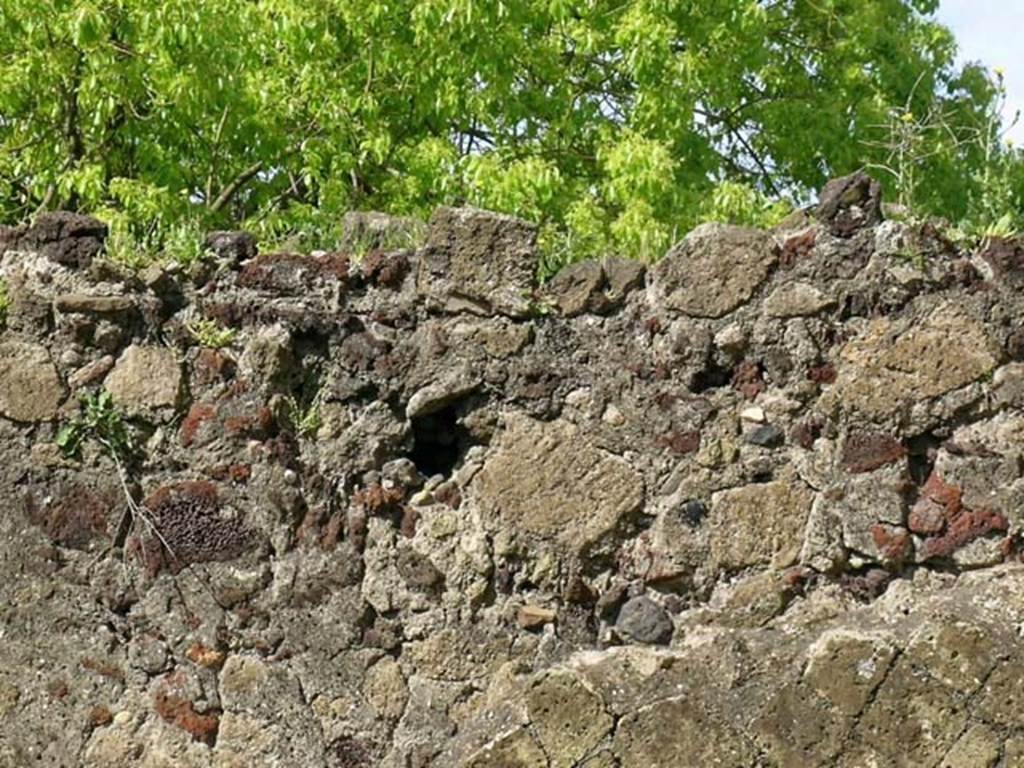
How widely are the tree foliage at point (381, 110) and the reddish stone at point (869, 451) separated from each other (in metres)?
4.05

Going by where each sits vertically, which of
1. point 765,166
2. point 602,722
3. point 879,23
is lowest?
point 602,722

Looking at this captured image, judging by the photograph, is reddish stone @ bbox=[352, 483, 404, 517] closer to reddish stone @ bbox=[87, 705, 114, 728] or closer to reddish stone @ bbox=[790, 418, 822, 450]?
reddish stone @ bbox=[87, 705, 114, 728]

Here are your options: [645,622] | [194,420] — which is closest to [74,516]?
[194,420]

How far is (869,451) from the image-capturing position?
3.84 m

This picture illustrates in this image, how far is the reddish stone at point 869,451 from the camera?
3.83 metres

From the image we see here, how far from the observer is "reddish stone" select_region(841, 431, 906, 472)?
3828 millimetres

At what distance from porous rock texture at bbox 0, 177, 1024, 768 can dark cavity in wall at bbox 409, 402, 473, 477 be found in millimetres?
13

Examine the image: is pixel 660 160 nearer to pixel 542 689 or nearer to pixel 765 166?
pixel 765 166

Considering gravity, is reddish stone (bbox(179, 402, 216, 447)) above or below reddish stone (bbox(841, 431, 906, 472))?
below

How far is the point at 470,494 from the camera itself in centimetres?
401

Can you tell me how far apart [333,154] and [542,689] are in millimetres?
6402

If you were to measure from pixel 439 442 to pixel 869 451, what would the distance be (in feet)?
3.84

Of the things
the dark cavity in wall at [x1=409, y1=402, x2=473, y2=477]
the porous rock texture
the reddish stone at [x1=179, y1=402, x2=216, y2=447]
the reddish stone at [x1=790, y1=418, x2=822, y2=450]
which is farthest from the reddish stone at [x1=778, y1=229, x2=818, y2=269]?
the reddish stone at [x1=179, y1=402, x2=216, y2=447]

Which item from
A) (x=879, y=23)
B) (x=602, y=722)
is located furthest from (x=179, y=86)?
(x=879, y=23)
